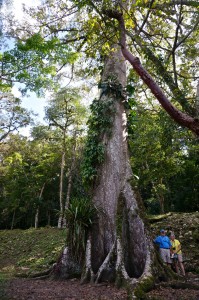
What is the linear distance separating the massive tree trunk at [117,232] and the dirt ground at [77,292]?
Answer: 25cm

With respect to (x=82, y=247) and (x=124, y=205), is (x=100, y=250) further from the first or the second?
(x=124, y=205)

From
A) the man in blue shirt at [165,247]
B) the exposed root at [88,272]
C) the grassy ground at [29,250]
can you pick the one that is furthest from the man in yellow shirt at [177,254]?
the grassy ground at [29,250]

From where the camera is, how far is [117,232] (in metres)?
Result: 6.16

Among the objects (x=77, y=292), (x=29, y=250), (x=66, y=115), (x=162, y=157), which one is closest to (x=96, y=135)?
(x=77, y=292)

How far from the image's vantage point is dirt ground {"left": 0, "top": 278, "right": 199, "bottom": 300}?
15.1ft

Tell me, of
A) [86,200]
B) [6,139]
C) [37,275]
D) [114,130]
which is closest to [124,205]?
[86,200]

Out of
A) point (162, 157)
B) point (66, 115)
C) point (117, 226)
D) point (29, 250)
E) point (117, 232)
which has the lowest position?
point (29, 250)

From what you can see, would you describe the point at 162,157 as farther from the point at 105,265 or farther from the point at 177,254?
the point at 105,265

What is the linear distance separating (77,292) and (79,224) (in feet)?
5.41

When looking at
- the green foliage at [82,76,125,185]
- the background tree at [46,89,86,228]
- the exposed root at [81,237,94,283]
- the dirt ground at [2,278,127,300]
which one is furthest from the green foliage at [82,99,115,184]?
the background tree at [46,89,86,228]

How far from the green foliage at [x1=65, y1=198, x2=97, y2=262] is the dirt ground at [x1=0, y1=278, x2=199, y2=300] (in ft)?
2.66

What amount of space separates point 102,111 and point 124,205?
2962mm

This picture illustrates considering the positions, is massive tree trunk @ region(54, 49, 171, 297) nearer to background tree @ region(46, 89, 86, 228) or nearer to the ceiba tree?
the ceiba tree

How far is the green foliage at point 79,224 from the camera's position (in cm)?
638
